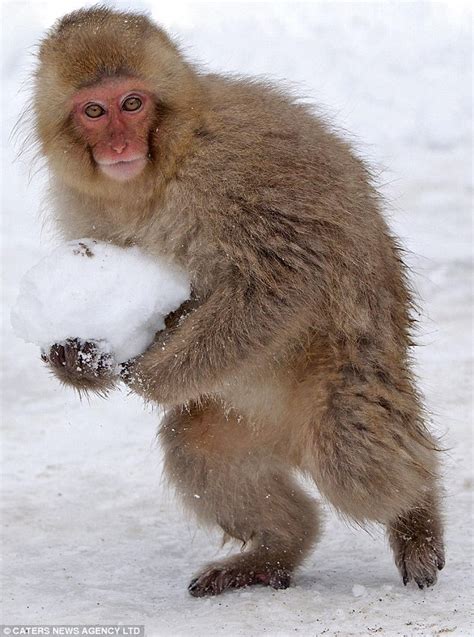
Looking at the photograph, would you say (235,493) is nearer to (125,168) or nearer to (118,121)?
(125,168)

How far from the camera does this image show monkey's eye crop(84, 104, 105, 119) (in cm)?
392

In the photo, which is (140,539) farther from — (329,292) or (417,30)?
(417,30)

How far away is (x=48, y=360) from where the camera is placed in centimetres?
403

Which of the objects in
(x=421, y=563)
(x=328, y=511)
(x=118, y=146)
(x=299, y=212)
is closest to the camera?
(x=118, y=146)

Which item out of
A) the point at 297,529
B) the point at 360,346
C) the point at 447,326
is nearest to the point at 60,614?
the point at 297,529

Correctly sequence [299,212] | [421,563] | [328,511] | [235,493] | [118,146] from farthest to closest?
[328,511] → [235,493] → [421,563] → [299,212] → [118,146]

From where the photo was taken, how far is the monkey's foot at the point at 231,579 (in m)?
4.41

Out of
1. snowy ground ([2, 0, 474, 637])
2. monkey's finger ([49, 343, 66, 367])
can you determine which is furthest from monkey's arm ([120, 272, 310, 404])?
snowy ground ([2, 0, 474, 637])

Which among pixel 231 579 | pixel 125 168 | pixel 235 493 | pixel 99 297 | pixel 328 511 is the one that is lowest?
pixel 328 511

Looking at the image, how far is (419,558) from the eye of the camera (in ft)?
14.0

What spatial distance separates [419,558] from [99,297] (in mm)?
1534

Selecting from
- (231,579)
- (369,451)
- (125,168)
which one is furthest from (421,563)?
(125,168)

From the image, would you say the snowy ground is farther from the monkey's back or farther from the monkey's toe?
the monkey's back

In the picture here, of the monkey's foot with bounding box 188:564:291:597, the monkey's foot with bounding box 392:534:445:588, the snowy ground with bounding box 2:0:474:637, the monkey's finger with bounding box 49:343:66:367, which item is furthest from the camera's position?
the monkey's foot with bounding box 188:564:291:597
